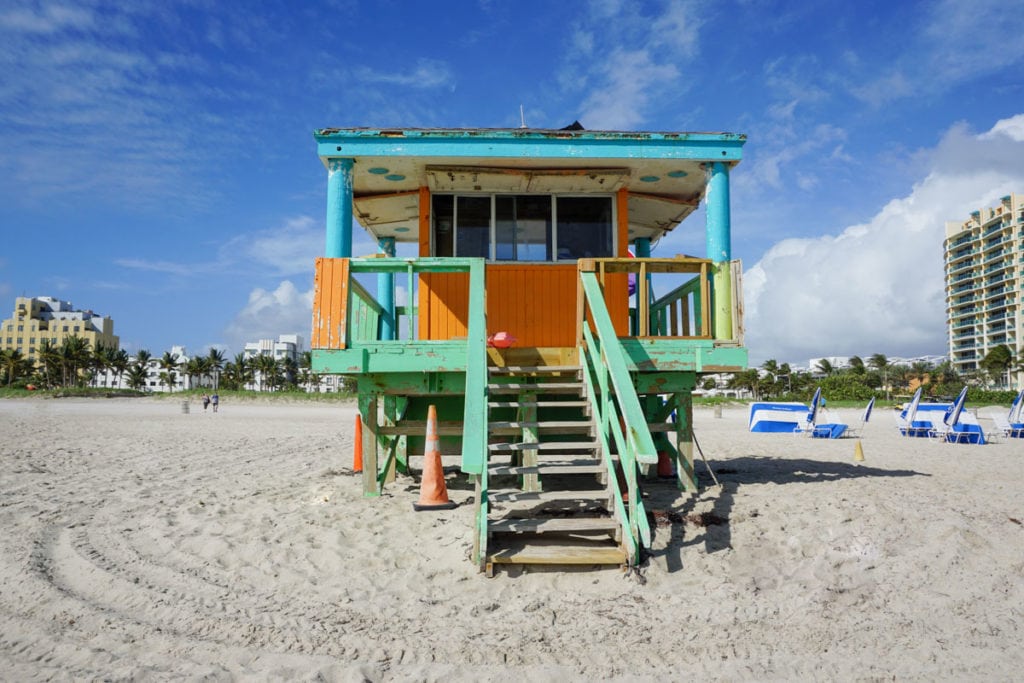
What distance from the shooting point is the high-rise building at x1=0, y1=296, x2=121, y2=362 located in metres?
137

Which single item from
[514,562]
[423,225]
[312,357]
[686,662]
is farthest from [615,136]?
[686,662]

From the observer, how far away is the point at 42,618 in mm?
4461

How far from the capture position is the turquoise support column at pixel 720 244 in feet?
24.9

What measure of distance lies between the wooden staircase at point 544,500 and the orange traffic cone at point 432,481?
1.62ft

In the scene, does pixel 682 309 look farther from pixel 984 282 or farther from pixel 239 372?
pixel 984 282

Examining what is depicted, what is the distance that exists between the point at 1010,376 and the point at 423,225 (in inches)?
4668

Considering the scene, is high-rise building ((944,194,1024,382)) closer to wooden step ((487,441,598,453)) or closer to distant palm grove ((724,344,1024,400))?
distant palm grove ((724,344,1024,400))

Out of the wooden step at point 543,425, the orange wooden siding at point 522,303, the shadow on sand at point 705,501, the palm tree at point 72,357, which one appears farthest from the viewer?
the palm tree at point 72,357

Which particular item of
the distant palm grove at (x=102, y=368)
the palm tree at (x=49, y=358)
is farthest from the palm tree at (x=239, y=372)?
the palm tree at (x=49, y=358)

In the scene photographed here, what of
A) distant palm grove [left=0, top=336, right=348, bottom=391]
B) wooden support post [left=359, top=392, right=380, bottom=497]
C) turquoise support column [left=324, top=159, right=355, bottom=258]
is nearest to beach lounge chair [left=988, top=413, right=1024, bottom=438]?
wooden support post [left=359, top=392, right=380, bottom=497]

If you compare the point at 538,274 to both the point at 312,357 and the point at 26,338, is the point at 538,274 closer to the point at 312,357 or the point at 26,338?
the point at 312,357

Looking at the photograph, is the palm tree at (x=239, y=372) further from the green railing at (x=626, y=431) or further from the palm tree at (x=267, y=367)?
the green railing at (x=626, y=431)

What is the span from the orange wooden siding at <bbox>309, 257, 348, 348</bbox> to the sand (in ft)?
6.12

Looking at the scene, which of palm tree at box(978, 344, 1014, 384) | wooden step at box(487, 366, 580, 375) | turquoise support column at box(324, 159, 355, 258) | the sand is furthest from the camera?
palm tree at box(978, 344, 1014, 384)
